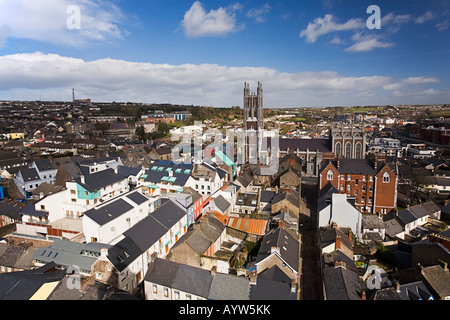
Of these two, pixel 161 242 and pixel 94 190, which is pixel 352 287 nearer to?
pixel 161 242

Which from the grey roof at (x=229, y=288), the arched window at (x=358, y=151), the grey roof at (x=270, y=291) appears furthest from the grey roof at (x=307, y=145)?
→ the grey roof at (x=229, y=288)

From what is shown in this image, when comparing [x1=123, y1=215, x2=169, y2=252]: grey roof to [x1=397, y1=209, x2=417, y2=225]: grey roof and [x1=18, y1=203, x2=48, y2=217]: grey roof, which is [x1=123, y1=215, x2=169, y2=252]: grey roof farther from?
[x1=397, y1=209, x2=417, y2=225]: grey roof

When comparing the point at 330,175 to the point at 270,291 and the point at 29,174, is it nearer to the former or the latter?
the point at 270,291

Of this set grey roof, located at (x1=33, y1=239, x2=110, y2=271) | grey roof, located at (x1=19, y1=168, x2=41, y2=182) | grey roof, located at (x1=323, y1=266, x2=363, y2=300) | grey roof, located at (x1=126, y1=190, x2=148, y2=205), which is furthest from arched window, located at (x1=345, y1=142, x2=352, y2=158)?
grey roof, located at (x1=19, y1=168, x2=41, y2=182)

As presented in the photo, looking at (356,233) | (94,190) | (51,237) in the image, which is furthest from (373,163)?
(51,237)

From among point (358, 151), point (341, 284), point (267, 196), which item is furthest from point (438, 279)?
point (358, 151)

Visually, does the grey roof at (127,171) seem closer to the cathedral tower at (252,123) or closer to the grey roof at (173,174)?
the grey roof at (173,174)
